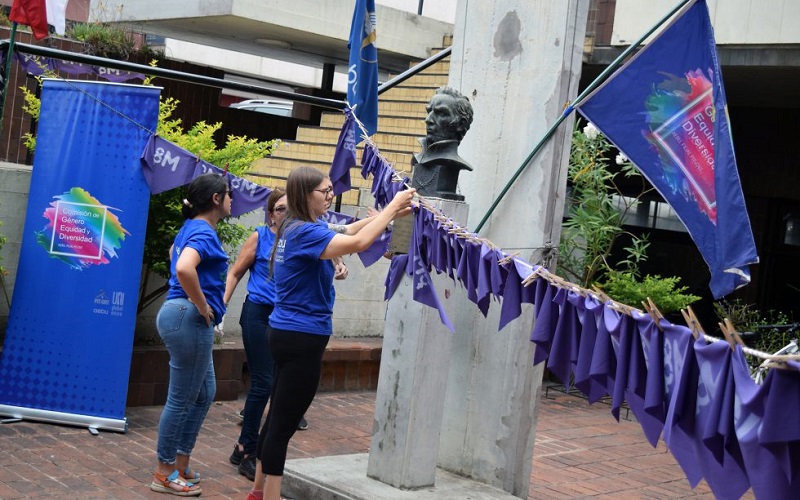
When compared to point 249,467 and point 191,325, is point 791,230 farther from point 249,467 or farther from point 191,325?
point 191,325

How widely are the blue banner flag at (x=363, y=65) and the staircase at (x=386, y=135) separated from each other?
544 cm

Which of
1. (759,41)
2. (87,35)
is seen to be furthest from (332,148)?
(759,41)

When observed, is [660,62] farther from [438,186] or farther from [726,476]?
[726,476]

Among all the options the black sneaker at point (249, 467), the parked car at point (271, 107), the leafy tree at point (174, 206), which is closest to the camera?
the black sneaker at point (249, 467)

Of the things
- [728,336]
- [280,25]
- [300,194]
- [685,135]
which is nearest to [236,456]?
[300,194]

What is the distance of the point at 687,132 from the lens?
5.19 metres

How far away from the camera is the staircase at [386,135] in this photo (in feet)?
41.4

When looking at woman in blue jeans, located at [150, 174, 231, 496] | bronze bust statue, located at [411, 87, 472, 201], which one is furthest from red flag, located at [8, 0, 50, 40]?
bronze bust statue, located at [411, 87, 472, 201]

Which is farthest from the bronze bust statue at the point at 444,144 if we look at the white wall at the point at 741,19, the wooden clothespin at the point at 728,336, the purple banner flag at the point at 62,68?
the white wall at the point at 741,19

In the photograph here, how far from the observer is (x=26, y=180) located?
7.74 m

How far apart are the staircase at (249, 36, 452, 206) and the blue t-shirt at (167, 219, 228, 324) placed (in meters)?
6.38

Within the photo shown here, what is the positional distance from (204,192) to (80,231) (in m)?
1.79

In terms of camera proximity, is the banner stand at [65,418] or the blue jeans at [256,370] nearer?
the blue jeans at [256,370]

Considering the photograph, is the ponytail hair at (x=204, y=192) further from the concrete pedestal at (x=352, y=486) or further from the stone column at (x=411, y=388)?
the concrete pedestal at (x=352, y=486)
